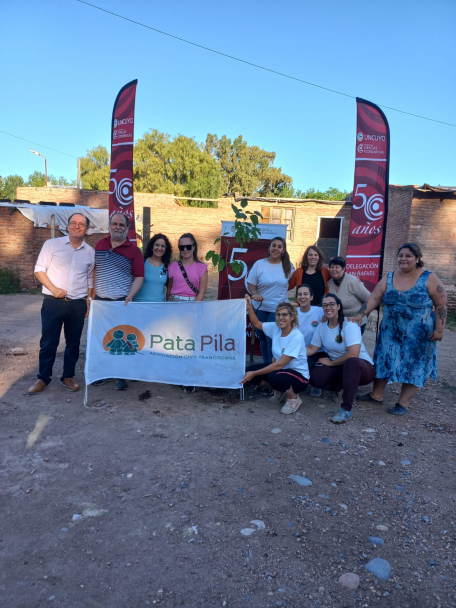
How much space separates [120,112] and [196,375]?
536cm

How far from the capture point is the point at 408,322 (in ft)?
13.6

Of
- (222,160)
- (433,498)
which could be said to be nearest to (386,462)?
(433,498)

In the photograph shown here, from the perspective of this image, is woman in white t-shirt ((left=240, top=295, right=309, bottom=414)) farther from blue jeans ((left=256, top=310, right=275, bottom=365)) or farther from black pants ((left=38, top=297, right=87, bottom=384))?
black pants ((left=38, top=297, right=87, bottom=384))

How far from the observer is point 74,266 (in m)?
4.23

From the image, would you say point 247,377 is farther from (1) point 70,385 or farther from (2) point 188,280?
(1) point 70,385

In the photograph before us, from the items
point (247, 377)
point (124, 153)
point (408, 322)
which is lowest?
point (247, 377)

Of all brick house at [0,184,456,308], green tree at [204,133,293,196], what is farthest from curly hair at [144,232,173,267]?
green tree at [204,133,293,196]

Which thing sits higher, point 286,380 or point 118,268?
Answer: point 118,268

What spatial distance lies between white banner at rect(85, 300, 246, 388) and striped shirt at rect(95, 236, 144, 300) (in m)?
0.19

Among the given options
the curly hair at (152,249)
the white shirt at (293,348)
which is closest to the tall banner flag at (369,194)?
the white shirt at (293,348)

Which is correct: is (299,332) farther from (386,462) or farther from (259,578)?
(259,578)

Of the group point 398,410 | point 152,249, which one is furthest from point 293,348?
point 152,249

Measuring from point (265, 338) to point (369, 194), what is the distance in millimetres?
3209

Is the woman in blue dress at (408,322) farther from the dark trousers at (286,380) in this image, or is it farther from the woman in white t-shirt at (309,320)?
the dark trousers at (286,380)
